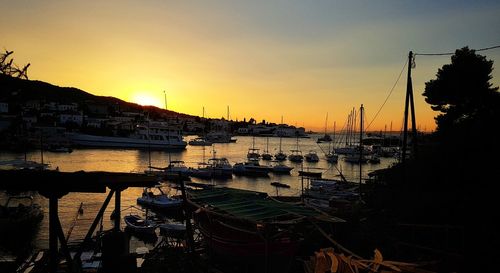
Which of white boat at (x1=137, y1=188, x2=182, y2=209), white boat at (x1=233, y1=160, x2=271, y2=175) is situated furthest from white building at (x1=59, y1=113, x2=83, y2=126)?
white boat at (x1=137, y1=188, x2=182, y2=209)

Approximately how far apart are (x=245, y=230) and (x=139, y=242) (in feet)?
49.7

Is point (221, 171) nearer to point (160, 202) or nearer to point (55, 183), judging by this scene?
point (160, 202)

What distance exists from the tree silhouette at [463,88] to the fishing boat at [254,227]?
67.2 feet

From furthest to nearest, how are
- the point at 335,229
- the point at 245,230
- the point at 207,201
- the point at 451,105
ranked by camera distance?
the point at 451,105 < the point at 335,229 < the point at 207,201 < the point at 245,230

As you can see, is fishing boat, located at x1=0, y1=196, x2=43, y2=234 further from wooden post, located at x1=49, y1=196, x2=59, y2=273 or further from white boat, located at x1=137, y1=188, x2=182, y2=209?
wooden post, located at x1=49, y1=196, x2=59, y2=273

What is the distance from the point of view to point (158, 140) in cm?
10488

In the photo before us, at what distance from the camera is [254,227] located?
13039 millimetres

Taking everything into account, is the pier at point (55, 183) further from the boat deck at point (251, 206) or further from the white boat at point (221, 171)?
the white boat at point (221, 171)

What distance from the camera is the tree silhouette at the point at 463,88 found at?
94.7ft

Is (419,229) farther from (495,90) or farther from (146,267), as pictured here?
(495,90)

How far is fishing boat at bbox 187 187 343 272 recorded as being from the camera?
437 inches

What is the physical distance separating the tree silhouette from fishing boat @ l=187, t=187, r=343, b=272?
20.5m

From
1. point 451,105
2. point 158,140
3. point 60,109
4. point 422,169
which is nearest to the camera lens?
point 422,169

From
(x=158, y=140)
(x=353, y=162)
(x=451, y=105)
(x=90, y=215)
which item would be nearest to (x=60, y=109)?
(x=158, y=140)
